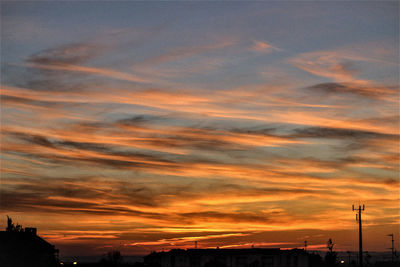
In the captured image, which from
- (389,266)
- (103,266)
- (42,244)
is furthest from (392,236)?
(42,244)

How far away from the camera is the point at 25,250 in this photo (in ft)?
287

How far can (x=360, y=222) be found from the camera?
102 metres

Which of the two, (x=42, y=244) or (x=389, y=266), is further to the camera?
(x=389, y=266)

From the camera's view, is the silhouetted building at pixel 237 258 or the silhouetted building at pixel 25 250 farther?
the silhouetted building at pixel 237 258

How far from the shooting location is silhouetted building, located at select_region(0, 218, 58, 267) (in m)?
85.0

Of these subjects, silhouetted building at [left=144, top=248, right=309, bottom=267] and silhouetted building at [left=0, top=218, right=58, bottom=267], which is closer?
silhouetted building at [left=0, top=218, right=58, bottom=267]

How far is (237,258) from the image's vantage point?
3900 inches

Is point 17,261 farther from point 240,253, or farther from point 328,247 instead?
point 328,247

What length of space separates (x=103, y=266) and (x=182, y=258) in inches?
562

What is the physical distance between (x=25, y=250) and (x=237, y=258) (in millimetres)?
34043

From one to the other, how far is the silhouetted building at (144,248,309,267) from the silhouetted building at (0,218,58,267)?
69.8 ft

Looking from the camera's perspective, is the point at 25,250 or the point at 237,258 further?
the point at 237,258

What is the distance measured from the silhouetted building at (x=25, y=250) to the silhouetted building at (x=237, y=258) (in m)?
21.3

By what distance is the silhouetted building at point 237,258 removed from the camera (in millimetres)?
97250
